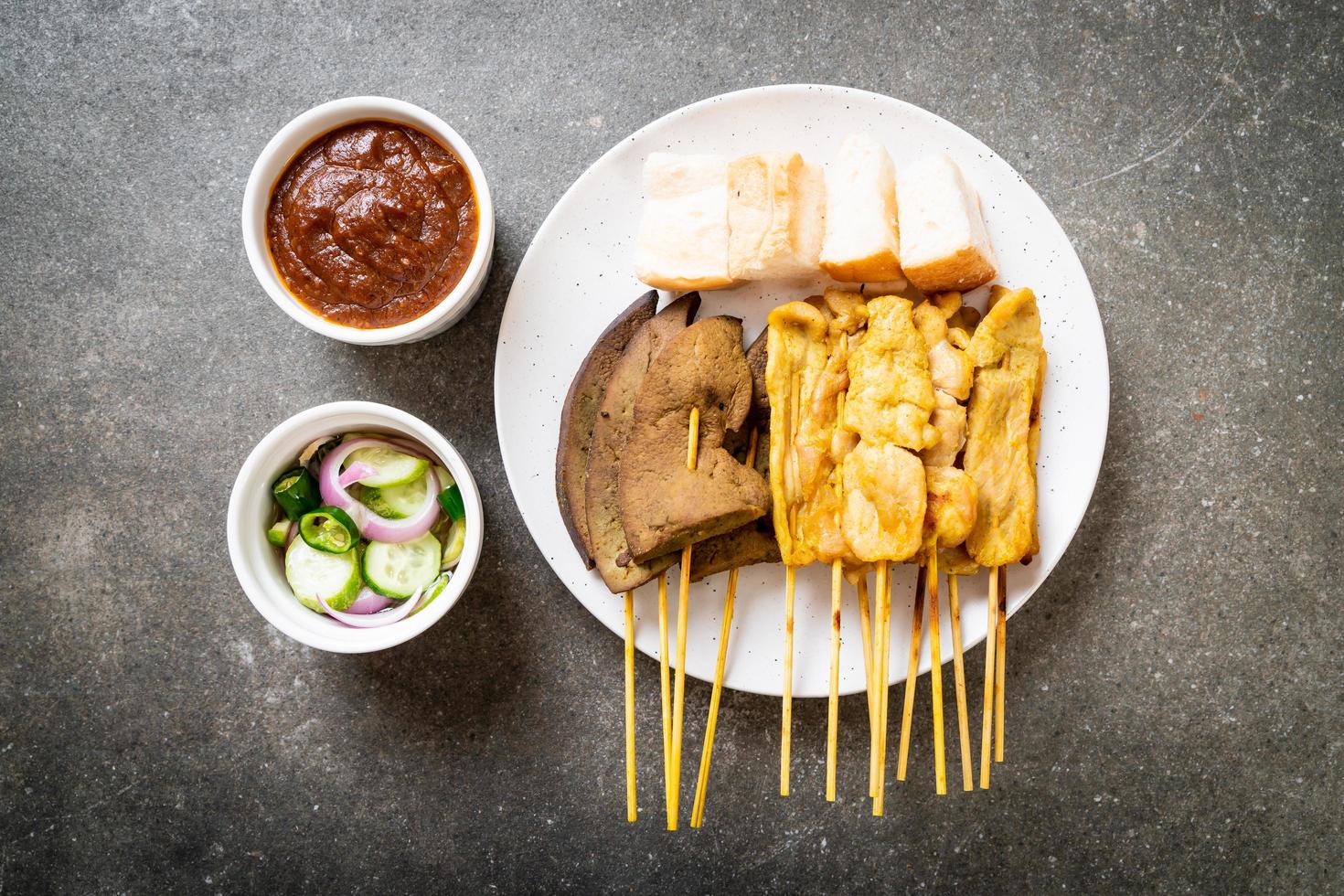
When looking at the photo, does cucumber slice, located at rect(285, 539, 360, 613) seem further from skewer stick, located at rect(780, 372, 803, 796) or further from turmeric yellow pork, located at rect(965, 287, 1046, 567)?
turmeric yellow pork, located at rect(965, 287, 1046, 567)

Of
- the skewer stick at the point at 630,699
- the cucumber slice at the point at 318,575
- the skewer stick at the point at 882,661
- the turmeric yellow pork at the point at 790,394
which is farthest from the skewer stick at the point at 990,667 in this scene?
the cucumber slice at the point at 318,575

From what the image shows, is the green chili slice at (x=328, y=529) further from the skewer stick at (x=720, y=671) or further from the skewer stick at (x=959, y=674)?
the skewer stick at (x=959, y=674)

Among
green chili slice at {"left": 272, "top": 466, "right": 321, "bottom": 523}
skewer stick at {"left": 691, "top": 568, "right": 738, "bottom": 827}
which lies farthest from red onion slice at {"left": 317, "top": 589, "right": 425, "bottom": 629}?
skewer stick at {"left": 691, "top": 568, "right": 738, "bottom": 827}

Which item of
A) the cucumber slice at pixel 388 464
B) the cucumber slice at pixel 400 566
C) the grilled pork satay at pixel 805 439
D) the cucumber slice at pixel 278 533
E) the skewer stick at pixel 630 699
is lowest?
the skewer stick at pixel 630 699

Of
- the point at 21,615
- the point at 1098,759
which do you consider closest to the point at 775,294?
the point at 1098,759

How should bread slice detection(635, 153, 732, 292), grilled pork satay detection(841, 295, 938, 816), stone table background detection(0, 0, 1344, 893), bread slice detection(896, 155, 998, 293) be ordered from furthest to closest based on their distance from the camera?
stone table background detection(0, 0, 1344, 893)
bread slice detection(635, 153, 732, 292)
bread slice detection(896, 155, 998, 293)
grilled pork satay detection(841, 295, 938, 816)

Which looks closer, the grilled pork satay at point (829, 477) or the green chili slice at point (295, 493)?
the grilled pork satay at point (829, 477)
